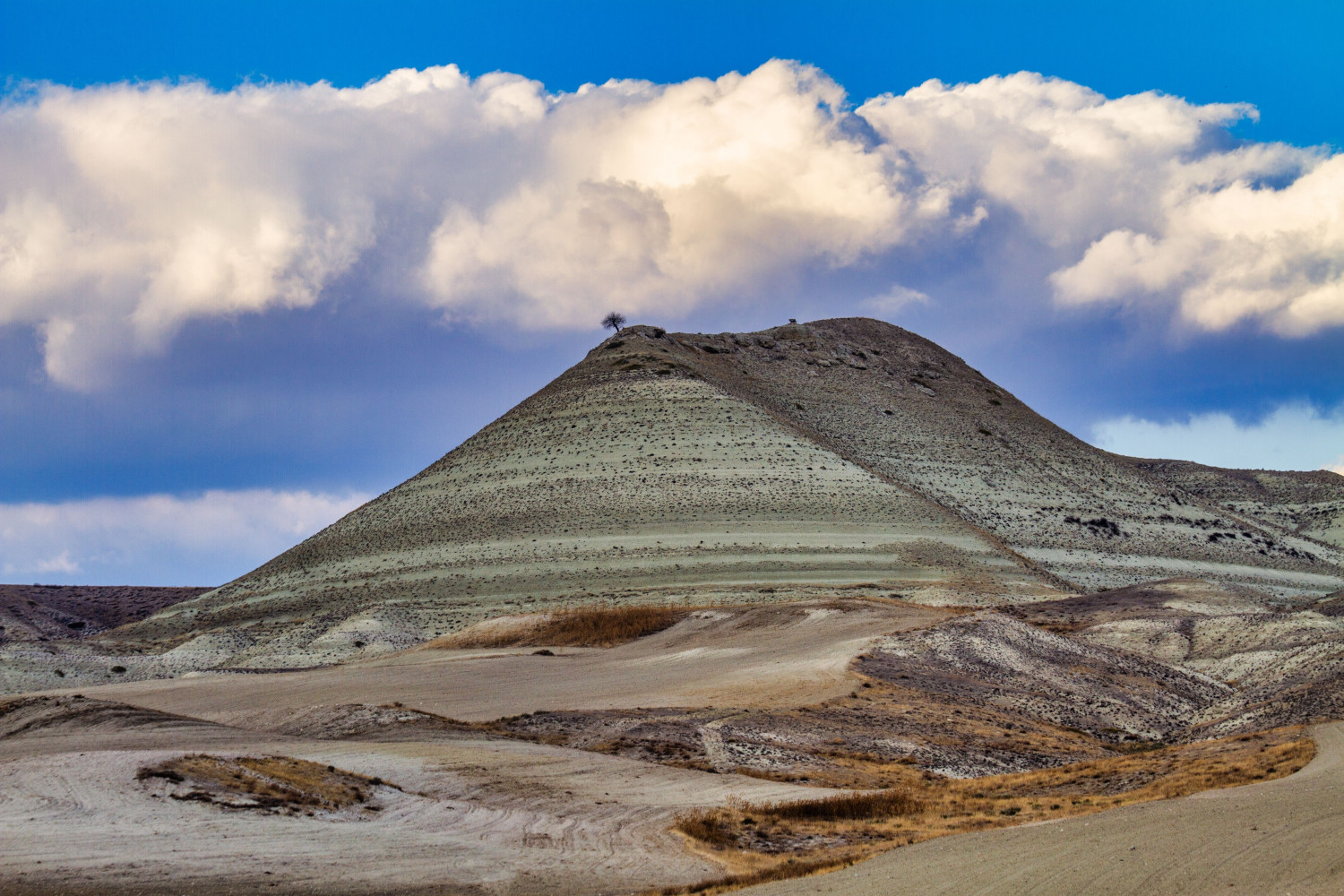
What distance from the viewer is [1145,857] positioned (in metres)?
12.4

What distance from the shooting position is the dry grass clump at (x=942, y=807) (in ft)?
53.4

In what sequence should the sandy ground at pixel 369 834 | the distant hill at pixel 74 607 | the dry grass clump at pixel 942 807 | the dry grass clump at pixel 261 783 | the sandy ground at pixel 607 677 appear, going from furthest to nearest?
the distant hill at pixel 74 607 < the sandy ground at pixel 607 677 < the dry grass clump at pixel 942 807 < the dry grass clump at pixel 261 783 < the sandy ground at pixel 369 834

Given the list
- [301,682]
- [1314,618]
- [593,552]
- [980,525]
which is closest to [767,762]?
[301,682]

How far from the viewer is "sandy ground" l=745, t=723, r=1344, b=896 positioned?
11.3m

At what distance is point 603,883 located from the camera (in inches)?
571

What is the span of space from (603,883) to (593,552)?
5148 cm

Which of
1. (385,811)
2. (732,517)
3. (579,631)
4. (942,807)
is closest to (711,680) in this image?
(942,807)

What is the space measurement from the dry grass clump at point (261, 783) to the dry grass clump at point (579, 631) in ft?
103

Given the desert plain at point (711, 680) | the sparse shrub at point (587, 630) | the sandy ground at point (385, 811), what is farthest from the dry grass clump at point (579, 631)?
the sandy ground at point (385, 811)

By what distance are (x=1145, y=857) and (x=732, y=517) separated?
2213 inches

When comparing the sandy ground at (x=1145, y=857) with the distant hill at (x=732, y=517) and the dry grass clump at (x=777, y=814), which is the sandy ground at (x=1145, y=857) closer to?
the dry grass clump at (x=777, y=814)

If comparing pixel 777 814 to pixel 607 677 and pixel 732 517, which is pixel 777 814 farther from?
pixel 732 517

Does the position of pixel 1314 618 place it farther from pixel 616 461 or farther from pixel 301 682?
→ pixel 616 461

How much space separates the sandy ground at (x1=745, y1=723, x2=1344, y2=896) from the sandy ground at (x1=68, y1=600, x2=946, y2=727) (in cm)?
1526
